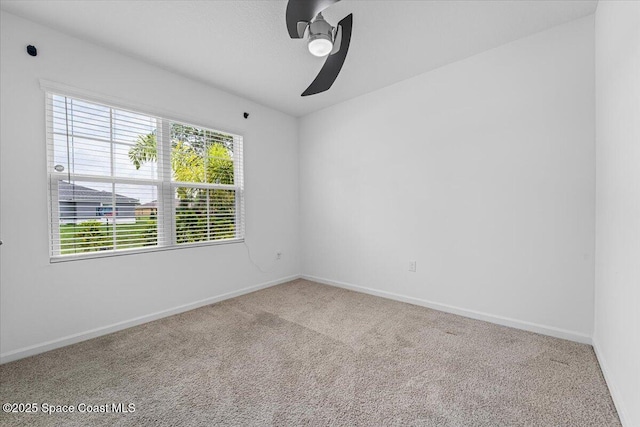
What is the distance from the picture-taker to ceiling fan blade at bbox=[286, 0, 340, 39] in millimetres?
1301

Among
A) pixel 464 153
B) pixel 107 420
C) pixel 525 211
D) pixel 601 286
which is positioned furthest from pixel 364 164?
pixel 107 420

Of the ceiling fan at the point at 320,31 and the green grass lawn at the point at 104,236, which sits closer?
the ceiling fan at the point at 320,31

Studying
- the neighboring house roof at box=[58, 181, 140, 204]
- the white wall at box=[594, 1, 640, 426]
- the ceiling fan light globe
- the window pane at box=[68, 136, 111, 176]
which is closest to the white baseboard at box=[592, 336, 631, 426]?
the white wall at box=[594, 1, 640, 426]

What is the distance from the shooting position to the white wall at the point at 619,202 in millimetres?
1245

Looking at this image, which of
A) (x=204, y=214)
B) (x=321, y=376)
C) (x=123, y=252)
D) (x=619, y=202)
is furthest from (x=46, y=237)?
(x=619, y=202)

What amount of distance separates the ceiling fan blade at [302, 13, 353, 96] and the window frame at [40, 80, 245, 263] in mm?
1565

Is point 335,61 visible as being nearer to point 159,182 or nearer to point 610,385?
point 159,182

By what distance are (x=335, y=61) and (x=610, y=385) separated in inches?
99.6

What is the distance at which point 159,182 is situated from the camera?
9.02 feet

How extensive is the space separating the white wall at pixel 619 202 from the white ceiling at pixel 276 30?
0.65m

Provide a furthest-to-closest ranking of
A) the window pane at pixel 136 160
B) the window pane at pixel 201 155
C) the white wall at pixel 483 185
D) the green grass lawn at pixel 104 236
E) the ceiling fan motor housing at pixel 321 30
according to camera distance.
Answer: the window pane at pixel 201 155
the window pane at pixel 136 160
the green grass lawn at pixel 104 236
the white wall at pixel 483 185
the ceiling fan motor housing at pixel 321 30

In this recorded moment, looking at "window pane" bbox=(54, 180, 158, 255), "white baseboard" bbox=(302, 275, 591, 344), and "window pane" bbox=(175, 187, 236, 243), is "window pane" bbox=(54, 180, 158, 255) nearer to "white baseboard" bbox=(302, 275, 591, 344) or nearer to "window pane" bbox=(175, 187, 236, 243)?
"window pane" bbox=(175, 187, 236, 243)

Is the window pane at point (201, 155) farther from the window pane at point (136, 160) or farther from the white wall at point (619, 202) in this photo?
the white wall at point (619, 202)

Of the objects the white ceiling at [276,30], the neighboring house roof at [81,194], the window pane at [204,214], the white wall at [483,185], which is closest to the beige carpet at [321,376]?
the white wall at [483,185]
